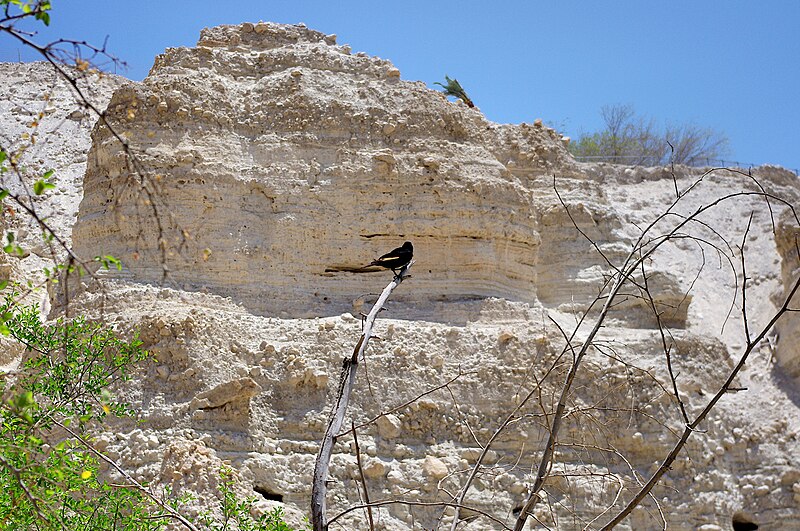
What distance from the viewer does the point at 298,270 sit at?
Result: 15062 mm

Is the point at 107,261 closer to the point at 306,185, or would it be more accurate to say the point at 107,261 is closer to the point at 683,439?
the point at 683,439

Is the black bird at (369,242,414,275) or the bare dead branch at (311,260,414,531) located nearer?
the bare dead branch at (311,260,414,531)

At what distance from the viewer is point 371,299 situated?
1495cm

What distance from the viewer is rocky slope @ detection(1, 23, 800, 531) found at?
1253 cm

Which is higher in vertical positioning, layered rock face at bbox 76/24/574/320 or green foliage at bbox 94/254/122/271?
layered rock face at bbox 76/24/574/320

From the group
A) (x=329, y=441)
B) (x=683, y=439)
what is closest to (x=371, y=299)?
(x=329, y=441)

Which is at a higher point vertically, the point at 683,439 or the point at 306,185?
the point at 306,185

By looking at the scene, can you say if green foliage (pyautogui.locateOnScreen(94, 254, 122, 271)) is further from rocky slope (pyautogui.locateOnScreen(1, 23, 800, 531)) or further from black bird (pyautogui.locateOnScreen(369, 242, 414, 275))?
rocky slope (pyautogui.locateOnScreen(1, 23, 800, 531))

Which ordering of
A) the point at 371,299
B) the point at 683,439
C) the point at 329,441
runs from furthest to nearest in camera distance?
the point at 371,299
the point at 329,441
the point at 683,439

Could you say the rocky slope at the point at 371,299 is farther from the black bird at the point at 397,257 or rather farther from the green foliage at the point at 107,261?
the green foliage at the point at 107,261

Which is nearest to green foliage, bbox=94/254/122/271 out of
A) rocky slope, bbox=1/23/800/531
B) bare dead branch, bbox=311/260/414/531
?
bare dead branch, bbox=311/260/414/531

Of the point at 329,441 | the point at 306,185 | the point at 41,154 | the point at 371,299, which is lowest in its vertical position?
the point at 329,441

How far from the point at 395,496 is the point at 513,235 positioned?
17.9 feet

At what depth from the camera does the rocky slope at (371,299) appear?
41.1ft
